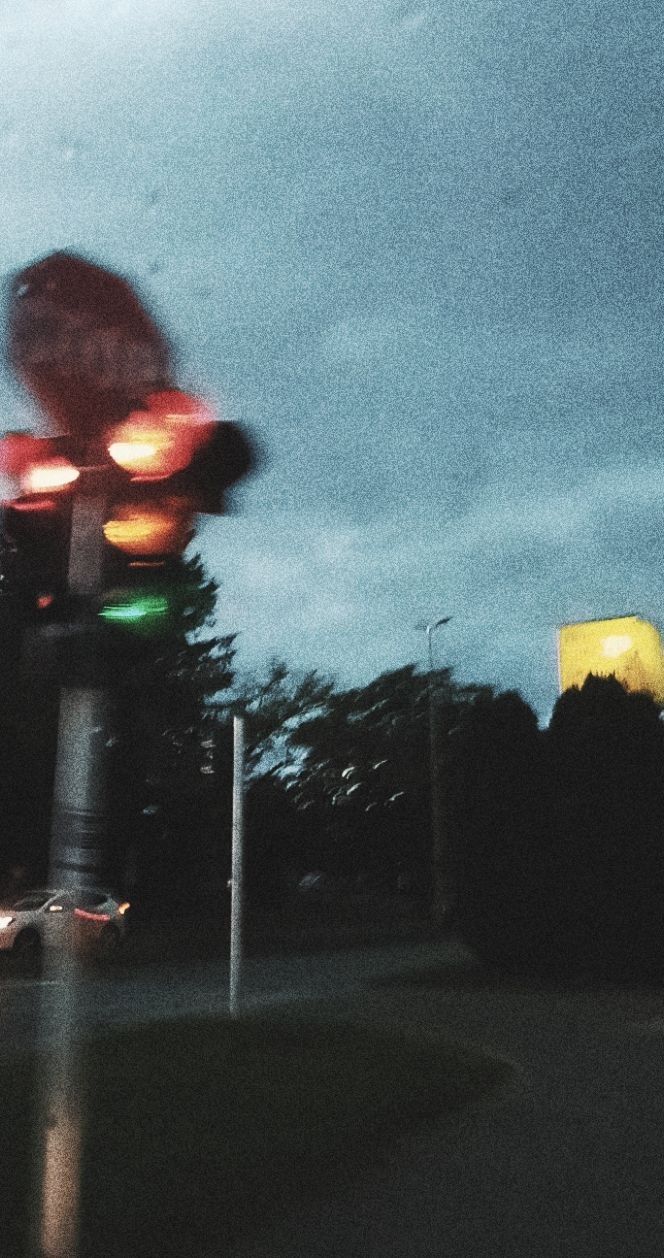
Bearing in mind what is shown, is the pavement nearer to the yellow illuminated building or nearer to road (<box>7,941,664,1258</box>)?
road (<box>7,941,664,1258</box>)

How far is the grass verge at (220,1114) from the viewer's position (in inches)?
273

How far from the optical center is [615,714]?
25.5 metres

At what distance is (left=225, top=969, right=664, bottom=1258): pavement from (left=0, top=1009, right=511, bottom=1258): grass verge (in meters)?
0.23

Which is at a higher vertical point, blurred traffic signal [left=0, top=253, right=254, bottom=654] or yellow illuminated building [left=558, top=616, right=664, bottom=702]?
yellow illuminated building [left=558, top=616, right=664, bottom=702]

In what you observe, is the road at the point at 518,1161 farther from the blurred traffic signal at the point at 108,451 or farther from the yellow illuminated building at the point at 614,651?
the yellow illuminated building at the point at 614,651

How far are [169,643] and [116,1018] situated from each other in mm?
14997

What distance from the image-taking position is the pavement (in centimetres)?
680

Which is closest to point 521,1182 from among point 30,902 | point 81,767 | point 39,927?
point 81,767

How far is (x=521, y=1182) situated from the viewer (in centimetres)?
827

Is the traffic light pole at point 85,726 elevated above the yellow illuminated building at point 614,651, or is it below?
below

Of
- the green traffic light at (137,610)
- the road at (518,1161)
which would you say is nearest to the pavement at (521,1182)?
the road at (518,1161)

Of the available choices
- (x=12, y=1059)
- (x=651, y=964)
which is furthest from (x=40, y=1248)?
(x=651, y=964)

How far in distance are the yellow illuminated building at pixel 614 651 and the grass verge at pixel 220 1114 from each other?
1546 centimetres

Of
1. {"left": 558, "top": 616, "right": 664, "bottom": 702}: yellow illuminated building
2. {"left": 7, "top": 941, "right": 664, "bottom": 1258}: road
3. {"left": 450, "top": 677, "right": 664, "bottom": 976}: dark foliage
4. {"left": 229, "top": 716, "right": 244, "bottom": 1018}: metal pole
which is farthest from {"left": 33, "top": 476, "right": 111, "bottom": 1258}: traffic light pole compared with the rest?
{"left": 558, "top": 616, "right": 664, "bottom": 702}: yellow illuminated building
